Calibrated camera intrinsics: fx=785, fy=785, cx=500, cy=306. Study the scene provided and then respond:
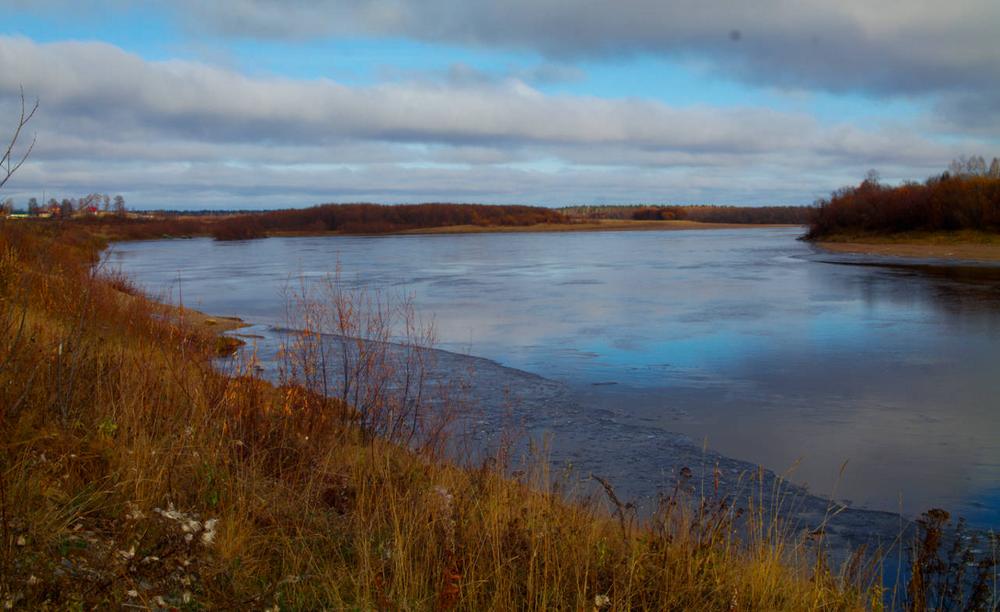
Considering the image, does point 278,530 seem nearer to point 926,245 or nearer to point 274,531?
point 274,531

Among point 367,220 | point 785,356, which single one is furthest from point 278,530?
point 367,220

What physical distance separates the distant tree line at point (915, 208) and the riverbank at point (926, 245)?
1.01 m

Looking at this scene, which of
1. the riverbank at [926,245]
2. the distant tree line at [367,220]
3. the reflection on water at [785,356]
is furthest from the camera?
the distant tree line at [367,220]

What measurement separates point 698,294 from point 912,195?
119ft

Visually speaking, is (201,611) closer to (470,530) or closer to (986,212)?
(470,530)

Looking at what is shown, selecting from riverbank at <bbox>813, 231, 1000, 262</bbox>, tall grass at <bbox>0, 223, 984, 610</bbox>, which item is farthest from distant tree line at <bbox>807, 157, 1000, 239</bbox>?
tall grass at <bbox>0, 223, 984, 610</bbox>

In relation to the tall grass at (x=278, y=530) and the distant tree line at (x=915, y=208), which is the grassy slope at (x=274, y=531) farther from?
the distant tree line at (x=915, y=208)

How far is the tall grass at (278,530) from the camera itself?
2867 mm

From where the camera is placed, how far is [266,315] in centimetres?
1838

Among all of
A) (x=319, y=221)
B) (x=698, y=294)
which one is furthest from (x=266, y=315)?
(x=319, y=221)

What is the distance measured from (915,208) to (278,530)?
5277 centimetres

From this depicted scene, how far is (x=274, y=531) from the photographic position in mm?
3713

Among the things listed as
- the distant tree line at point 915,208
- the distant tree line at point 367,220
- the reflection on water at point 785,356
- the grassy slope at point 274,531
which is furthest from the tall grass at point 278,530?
the distant tree line at point 367,220

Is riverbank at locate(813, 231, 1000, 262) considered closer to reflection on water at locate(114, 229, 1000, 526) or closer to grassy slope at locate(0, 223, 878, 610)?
reflection on water at locate(114, 229, 1000, 526)
